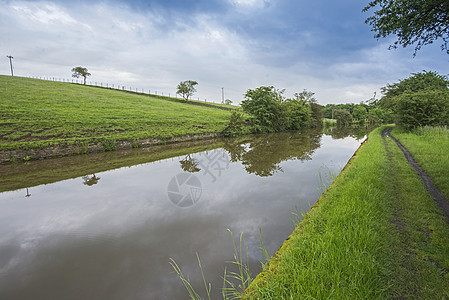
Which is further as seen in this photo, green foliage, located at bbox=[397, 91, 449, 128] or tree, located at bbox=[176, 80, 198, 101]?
tree, located at bbox=[176, 80, 198, 101]

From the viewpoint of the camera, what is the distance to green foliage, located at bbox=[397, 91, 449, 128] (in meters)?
18.3

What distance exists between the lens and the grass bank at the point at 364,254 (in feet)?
7.36

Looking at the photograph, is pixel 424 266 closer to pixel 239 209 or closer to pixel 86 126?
pixel 239 209

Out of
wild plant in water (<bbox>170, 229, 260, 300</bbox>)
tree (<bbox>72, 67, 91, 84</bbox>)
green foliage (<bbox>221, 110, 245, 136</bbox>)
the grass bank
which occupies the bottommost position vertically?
wild plant in water (<bbox>170, 229, 260, 300</bbox>)

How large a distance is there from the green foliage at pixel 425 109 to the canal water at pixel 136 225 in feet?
55.6

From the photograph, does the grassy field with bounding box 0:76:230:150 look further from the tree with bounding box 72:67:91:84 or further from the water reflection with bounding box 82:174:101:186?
the tree with bounding box 72:67:91:84

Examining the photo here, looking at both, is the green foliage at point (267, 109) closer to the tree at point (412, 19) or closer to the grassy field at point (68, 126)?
the grassy field at point (68, 126)

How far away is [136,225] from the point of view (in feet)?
16.3

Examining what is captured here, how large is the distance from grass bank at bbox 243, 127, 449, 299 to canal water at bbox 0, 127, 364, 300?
937mm

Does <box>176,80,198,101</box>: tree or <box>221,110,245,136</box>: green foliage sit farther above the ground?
<box>176,80,198,101</box>: tree

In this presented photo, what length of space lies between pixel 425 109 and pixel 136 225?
87.0 ft

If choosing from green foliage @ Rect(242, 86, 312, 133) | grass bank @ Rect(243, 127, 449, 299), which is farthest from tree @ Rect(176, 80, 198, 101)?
grass bank @ Rect(243, 127, 449, 299)

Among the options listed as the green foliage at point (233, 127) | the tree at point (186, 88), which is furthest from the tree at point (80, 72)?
the green foliage at point (233, 127)

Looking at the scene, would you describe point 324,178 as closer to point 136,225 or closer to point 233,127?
point 136,225
